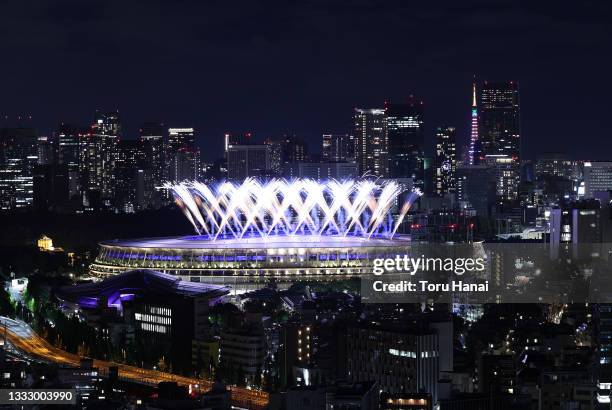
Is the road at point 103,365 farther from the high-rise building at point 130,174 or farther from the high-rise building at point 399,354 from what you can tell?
the high-rise building at point 130,174

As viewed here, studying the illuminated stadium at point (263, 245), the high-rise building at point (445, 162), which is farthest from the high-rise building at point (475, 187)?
the illuminated stadium at point (263, 245)

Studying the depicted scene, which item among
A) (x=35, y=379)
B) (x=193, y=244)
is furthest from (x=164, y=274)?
(x=35, y=379)

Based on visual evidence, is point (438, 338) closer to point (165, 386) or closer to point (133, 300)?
point (165, 386)

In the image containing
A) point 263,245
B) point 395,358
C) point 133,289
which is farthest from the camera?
point 263,245

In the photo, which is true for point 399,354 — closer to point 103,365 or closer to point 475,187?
point 103,365

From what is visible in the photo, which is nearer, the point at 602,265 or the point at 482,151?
the point at 602,265

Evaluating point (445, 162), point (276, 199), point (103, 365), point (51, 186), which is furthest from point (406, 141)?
point (103, 365)
